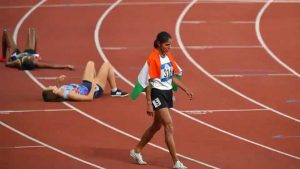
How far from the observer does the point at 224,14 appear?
19.6m

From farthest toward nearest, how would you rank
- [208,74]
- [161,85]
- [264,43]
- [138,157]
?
[264,43]
[208,74]
[138,157]
[161,85]

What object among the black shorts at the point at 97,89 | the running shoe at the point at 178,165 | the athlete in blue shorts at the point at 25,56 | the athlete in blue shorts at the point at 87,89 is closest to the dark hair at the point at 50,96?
the athlete in blue shorts at the point at 87,89

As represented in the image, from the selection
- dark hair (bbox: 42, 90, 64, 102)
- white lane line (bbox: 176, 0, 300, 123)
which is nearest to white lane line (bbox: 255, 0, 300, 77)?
white lane line (bbox: 176, 0, 300, 123)

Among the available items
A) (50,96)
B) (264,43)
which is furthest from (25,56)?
(264,43)

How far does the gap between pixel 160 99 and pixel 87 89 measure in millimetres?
3513

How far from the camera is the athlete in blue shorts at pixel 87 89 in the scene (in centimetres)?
1466

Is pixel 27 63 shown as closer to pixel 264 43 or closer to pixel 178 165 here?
Answer: pixel 264 43

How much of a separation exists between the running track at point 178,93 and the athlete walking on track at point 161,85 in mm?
660

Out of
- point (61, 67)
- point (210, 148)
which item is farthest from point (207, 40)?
point (210, 148)

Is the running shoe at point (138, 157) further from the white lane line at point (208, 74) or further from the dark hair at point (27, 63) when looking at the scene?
the dark hair at point (27, 63)

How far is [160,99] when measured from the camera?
1155cm

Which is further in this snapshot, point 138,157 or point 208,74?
point 208,74

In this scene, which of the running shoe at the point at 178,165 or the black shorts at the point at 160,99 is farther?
the running shoe at the point at 178,165

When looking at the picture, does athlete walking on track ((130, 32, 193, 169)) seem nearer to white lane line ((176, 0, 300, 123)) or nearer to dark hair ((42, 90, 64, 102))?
white lane line ((176, 0, 300, 123))
